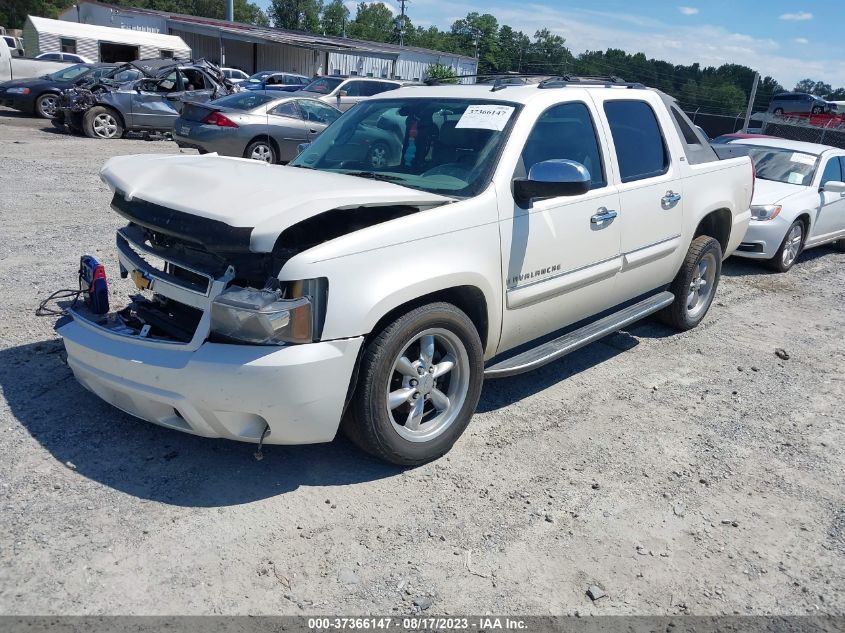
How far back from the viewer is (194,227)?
326 centimetres

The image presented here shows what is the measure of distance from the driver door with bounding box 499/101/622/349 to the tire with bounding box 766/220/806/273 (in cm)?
493

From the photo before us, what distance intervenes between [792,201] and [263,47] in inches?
1799

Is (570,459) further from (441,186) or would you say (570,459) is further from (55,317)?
(55,317)

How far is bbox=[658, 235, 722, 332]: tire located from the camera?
228 inches

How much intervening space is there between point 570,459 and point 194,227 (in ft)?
7.61

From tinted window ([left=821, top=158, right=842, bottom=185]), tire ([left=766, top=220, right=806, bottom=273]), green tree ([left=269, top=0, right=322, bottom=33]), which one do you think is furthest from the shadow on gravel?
green tree ([left=269, top=0, right=322, bottom=33])

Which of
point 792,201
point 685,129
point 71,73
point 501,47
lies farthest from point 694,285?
point 501,47

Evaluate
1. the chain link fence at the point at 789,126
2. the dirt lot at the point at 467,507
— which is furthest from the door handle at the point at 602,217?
the chain link fence at the point at 789,126

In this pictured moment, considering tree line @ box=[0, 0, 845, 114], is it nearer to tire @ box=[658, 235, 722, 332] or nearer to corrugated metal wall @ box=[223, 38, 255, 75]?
tire @ box=[658, 235, 722, 332]

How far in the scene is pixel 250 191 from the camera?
3469mm

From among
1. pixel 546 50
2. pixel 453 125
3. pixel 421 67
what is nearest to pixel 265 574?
pixel 453 125

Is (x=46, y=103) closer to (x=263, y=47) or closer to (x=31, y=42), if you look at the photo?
(x=31, y=42)

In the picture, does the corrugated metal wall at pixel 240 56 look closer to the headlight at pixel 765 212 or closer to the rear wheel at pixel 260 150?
the rear wheel at pixel 260 150

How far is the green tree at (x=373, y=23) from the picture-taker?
107 meters
